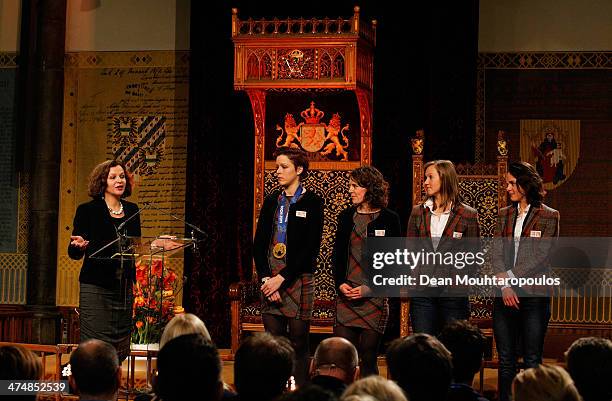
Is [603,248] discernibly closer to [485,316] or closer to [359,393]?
[485,316]

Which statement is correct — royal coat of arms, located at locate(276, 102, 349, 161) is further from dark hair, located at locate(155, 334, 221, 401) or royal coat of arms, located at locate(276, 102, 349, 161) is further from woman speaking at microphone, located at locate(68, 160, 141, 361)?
dark hair, located at locate(155, 334, 221, 401)

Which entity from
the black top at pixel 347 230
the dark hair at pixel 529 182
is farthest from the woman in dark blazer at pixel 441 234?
the dark hair at pixel 529 182

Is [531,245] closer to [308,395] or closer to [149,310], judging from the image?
[149,310]

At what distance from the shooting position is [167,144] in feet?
29.8

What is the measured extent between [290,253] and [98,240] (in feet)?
3.58

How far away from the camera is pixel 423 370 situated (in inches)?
124

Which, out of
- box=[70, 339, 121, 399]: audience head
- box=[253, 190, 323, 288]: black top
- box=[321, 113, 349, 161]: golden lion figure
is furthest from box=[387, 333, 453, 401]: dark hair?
box=[321, 113, 349, 161]: golden lion figure

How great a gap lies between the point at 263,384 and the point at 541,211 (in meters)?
3.08

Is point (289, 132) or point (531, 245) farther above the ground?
point (289, 132)

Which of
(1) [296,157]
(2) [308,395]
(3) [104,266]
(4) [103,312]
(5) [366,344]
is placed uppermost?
(1) [296,157]

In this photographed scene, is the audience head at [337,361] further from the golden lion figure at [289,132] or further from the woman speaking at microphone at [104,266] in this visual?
the golden lion figure at [289,132]

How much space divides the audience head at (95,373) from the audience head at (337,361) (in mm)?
828

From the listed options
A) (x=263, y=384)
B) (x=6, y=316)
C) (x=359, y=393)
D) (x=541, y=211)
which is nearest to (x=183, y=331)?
(x=263, y=384)

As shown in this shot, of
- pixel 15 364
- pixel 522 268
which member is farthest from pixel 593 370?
pixel 522 268
